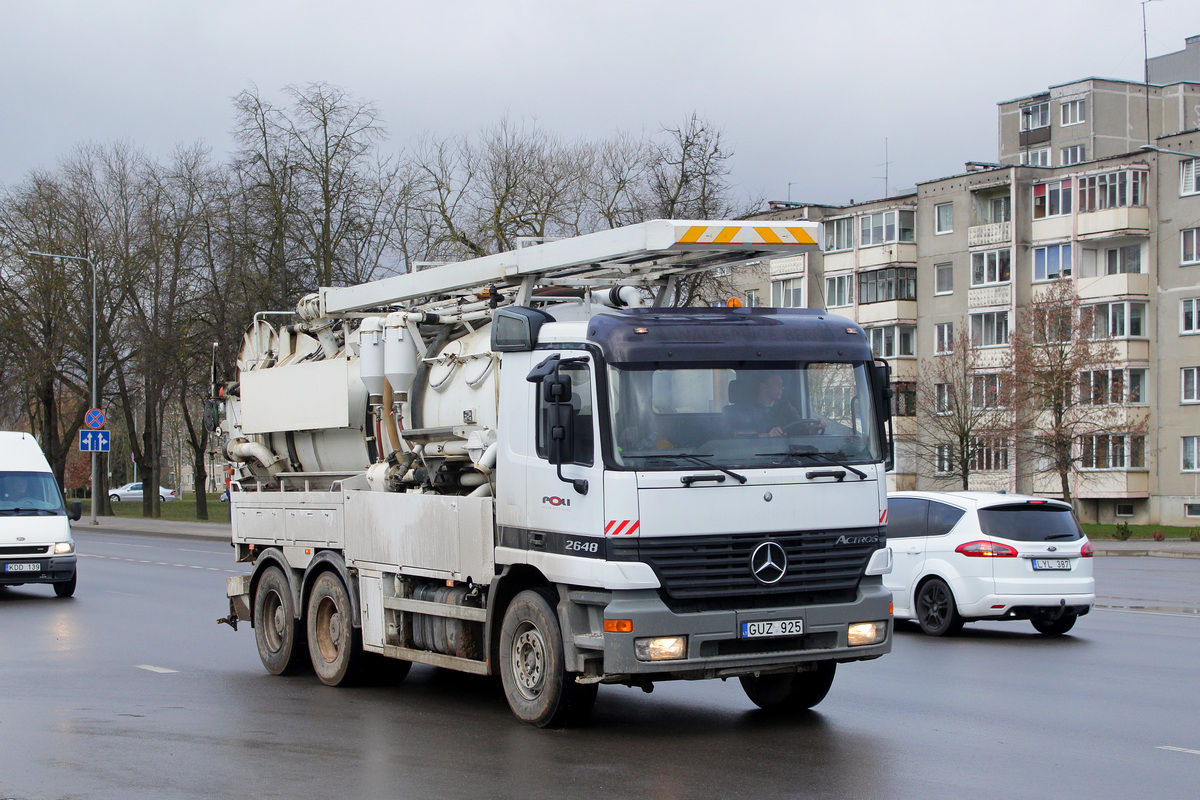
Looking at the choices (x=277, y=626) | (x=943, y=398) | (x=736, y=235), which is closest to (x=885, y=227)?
(x=943, y=398)

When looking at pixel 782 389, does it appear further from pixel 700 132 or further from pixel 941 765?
pixel 700 132

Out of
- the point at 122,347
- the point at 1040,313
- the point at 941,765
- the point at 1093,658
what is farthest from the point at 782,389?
the point at 122,347

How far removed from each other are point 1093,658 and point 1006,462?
150ft

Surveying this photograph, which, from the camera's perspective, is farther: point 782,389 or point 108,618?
point 108,618

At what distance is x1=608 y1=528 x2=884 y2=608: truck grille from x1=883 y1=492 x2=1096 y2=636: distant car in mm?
6203

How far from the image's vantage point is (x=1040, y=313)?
46562mm

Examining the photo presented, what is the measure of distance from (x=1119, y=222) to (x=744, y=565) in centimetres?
5206

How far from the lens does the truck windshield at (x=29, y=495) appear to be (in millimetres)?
20078

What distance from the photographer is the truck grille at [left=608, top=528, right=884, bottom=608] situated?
8281 millimetres

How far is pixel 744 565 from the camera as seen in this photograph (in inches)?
333

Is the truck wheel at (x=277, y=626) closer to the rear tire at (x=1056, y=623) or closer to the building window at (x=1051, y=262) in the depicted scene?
the rear tire at (x=1056, y=623)

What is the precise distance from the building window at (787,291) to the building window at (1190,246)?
20.1 metres

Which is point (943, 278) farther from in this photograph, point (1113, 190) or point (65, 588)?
point (65, 588)

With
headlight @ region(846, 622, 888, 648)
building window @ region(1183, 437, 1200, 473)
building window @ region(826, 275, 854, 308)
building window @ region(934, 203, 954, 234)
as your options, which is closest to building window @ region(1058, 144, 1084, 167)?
building window @ region(934, 203, 954, 234)
